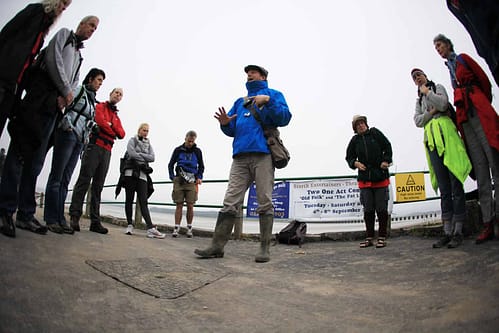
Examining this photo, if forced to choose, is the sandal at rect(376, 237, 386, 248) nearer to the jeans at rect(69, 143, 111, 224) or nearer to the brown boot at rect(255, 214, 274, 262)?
the brown boot at rect(255, 214, 274, 262)

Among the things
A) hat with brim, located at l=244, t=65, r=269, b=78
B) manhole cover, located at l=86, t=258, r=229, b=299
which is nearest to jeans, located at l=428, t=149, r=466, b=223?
A: hat with brim, located at l=244, t=65, r=269, b=78

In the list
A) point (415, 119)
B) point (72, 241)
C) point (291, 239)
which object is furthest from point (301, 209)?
point (72, 241)

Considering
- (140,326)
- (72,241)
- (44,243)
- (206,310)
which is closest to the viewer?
(140,326)

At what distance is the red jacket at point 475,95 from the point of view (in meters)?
2.61

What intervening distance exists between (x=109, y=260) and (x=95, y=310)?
3.16 ft

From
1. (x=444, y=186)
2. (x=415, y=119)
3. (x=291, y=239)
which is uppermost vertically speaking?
(x=415, y=119)

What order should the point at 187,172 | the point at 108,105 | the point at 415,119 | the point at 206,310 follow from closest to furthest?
the point at 206,310
the point at 415,119
the point at 108,105
the point at 187,172

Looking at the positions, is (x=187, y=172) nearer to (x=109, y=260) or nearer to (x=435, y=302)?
(x=109, y=260)

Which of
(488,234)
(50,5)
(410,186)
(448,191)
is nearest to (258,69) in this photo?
(50,5)

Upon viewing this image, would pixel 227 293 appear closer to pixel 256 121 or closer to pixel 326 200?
pixel 256 121

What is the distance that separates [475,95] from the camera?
2766mm

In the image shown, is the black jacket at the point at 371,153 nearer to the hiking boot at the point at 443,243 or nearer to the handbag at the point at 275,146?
the hiking boot at the point at 443,243

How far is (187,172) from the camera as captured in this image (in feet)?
Answer: 17.8

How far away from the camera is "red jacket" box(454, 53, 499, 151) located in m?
2.61
